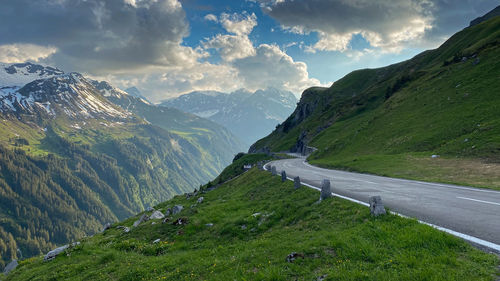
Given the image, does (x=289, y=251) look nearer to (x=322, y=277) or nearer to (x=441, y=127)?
(x=322, y=277)

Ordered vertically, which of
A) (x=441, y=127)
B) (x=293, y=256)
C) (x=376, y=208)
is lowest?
(x=293, y=256)

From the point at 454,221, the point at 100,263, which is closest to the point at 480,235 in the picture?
the point at 454,221

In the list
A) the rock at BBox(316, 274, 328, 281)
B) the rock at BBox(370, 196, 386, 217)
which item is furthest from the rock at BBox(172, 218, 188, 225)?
the rock at BBox(316, 274, 328, 281)

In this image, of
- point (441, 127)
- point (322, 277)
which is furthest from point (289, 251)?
point (441, 127)

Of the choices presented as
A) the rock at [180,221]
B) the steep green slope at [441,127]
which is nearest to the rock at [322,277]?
the rock at [180,221]

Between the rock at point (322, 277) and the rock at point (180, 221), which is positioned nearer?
the rock at point (322, 277)

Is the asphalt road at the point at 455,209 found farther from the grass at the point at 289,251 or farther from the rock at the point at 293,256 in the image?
the rock at the point at 293,256

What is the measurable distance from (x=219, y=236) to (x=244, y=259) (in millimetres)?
5520

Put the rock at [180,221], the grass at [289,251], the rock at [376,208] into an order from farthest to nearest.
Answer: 1. the rock at [180,221]
2. the rock at [376,208]
3. the grass at [289,251]

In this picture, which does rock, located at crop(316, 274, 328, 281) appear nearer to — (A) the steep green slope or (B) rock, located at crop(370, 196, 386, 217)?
(B) rock, located at crop(370, 196, 386, 217)

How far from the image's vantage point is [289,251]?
31.8 feet

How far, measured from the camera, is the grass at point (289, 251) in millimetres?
7047

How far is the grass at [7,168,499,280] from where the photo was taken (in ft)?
23.1

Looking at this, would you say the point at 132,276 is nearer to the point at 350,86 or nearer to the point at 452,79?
the point at 452,79
